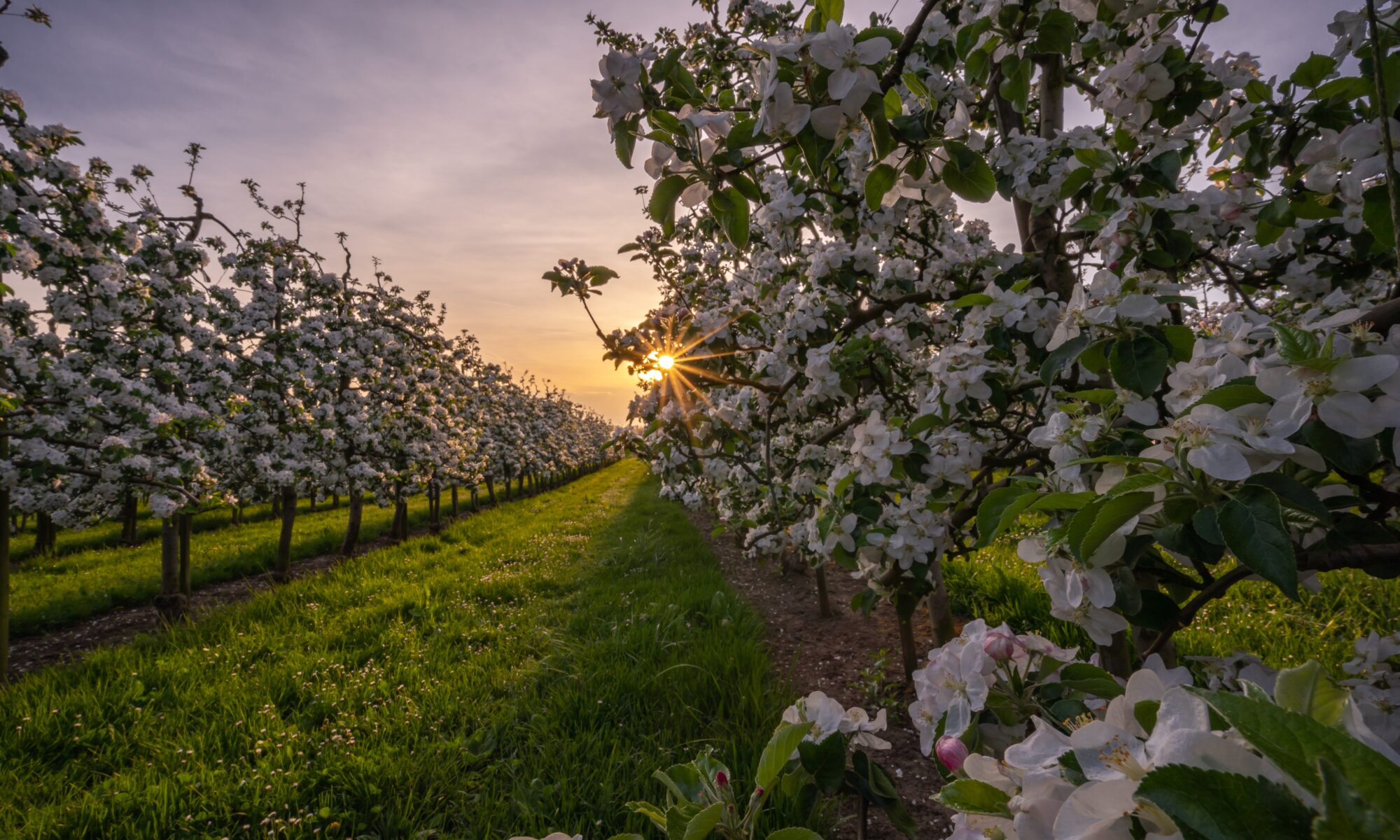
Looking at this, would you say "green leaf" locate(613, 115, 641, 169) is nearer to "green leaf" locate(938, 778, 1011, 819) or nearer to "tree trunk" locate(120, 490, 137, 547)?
"green leaf" locate(938, 778, 1011, 819)

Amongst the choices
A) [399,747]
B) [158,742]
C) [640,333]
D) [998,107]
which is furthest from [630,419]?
[158,742]

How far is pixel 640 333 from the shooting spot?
10.4 feet

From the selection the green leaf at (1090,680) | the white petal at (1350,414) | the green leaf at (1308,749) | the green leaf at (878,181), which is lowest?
the green leaf at (1090,680)

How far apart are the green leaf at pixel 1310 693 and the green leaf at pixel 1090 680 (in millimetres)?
506

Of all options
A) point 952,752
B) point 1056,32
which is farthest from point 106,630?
point 1056,32

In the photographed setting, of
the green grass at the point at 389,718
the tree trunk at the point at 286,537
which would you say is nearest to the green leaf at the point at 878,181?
the green grass at the point at 389,718

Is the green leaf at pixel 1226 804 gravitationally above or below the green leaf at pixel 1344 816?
below

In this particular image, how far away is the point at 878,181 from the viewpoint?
119 cm

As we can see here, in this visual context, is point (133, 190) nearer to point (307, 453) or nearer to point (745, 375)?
point (307, 453)

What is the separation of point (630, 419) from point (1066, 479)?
116 inches

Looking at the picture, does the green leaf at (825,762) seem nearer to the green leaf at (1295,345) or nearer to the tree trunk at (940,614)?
the green leaf at (1295,345)

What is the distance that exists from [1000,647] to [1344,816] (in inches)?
25.9

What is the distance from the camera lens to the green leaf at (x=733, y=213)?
3.87 ft

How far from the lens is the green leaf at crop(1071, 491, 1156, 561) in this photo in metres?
0.73
